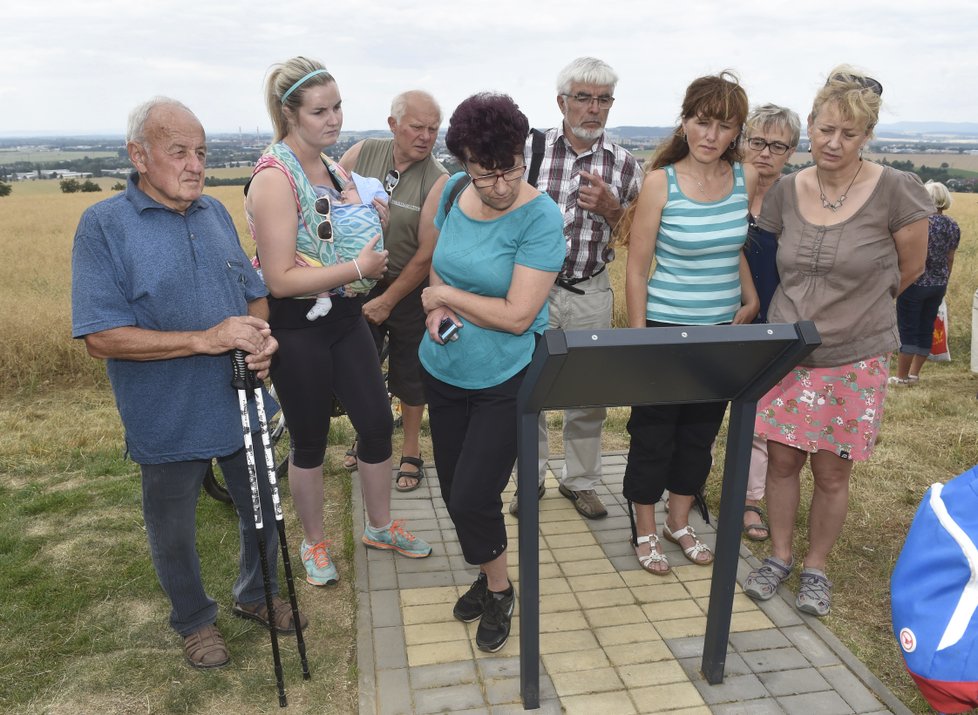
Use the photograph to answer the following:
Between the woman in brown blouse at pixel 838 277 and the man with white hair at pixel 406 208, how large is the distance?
1.77 m

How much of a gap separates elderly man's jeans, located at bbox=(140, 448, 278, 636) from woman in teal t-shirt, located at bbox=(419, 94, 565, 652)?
2.58 feet

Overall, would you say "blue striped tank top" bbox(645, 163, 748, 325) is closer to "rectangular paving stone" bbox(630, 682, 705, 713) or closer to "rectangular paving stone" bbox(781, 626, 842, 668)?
"rectangular paving stone" bbox(781, 626, 842, 668)

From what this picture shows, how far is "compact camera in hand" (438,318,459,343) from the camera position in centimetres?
288

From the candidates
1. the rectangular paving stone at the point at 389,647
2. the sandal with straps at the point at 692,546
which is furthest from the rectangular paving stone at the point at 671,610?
the rectangular paving stone at the point at 389,647

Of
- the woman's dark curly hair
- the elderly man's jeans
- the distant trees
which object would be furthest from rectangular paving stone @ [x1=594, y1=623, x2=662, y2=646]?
the distant trees

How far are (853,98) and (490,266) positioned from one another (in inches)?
62.5

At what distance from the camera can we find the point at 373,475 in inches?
148

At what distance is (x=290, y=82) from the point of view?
3055 millimetres

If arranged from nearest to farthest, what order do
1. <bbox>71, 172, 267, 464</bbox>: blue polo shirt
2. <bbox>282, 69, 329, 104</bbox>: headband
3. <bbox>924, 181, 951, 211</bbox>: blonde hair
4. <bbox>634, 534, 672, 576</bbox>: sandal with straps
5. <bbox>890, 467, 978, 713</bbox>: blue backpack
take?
<bbox>890, 467, 978, 713</bbox>: blue backpack, <bbox>71, 172, 267, 464</bbox>: blue polo shirt, <bbox>282, 69, 329, 104</bbox>: headband, <bbox>634, 534, 672, 576</bbox>: sandal with straps, <bbox>924, 181, 951, 211</bbox>: blonde hair

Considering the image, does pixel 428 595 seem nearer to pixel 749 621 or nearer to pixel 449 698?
pixel 449 698

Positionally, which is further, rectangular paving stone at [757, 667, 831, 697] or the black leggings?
the black leggings

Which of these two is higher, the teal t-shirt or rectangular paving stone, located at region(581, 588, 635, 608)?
the teal t-shirt

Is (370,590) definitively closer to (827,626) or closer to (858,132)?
(827,626)

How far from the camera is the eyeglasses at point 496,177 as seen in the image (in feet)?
8.87
